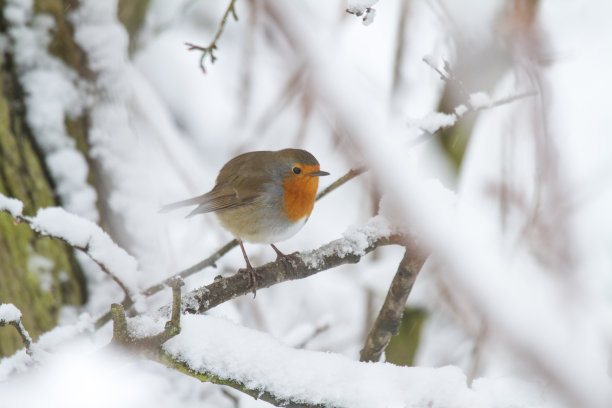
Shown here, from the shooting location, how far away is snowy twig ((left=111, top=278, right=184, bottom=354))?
1188 millimetres

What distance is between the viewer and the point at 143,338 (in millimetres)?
1269

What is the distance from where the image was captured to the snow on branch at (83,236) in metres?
1.50

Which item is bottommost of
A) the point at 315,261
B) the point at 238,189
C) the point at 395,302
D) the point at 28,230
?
the point at 395,302

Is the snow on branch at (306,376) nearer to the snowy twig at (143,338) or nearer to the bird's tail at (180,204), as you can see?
the snowy twig at (143,338)

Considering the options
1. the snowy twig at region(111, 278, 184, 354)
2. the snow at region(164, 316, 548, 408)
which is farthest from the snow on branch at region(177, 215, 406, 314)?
the snowy twig at region(111, 278, 184, 354)

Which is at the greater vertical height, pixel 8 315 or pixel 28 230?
pixel 28 230

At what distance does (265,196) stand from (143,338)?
115 centimetres

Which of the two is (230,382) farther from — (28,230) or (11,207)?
(28,230)

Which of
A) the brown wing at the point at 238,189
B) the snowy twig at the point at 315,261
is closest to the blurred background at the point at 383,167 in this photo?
the snowy twig at the point at 315,261

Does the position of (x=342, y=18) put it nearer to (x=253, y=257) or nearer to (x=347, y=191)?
(x=253, y=257)

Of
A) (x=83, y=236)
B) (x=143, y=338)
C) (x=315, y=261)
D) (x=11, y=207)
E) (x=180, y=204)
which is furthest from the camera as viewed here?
(x=180, y=204)

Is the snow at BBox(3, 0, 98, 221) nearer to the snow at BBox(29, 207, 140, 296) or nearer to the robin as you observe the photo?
the robin

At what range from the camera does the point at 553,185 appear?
209 cm

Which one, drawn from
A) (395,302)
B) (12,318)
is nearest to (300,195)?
(395,302)
